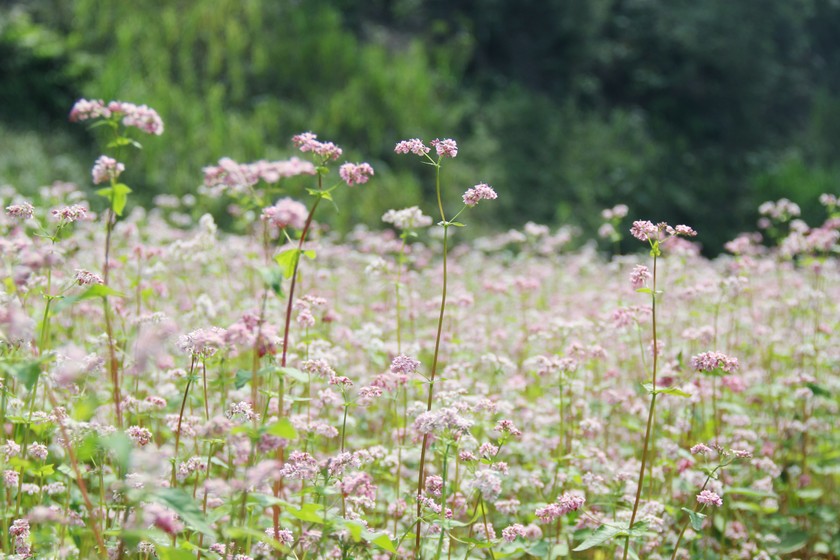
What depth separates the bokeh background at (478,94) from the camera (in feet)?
42.8

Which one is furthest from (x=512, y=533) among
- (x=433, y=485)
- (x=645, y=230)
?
(x=645, y=230)

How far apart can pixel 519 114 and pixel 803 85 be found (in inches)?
371

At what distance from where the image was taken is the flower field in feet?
7.29

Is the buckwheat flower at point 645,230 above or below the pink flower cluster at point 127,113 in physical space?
below

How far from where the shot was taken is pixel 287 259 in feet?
7.23

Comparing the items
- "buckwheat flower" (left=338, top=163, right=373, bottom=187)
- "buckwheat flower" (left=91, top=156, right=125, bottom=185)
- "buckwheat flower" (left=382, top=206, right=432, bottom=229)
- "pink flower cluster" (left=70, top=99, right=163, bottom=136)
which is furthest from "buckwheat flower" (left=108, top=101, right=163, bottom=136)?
"buckwheat flower" (left=382, top=206, right=432, bottom=229)

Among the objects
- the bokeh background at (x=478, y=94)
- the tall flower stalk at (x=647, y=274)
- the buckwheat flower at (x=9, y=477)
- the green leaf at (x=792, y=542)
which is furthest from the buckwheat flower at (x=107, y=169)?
the bokeh background at (x=478, y=94)

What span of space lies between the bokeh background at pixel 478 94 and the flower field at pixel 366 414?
6.74 meters

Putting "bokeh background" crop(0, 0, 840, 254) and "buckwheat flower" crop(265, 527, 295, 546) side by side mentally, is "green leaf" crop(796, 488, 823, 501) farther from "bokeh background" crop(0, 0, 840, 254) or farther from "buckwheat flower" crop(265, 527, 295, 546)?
"bokeh background" crop(0, 0, 840, 254)

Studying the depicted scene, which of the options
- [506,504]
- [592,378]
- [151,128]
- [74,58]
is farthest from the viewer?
[74,58]

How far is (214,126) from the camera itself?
12820 millimetres

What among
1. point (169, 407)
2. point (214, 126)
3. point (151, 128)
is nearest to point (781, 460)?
point (169, 407)

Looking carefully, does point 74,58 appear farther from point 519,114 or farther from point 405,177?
point 519,114

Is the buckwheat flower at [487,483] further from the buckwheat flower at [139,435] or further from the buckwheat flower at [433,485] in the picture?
the buckwheat flower at [139,435]
